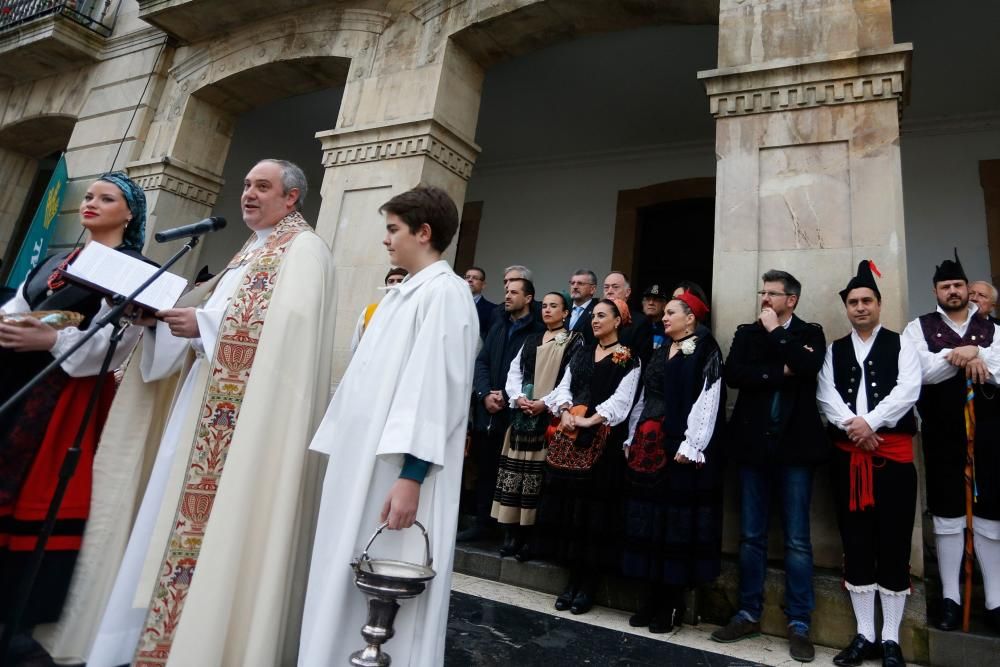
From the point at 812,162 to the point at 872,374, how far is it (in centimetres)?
153

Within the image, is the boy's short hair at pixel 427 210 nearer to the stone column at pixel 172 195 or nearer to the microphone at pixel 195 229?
the microphone at pixel 195 229

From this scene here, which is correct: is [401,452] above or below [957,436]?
below

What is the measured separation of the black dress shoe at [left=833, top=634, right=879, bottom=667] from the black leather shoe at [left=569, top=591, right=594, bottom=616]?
126 cm

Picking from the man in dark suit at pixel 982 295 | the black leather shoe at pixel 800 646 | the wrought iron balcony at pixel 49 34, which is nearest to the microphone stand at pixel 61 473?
the black leather shoe at pixel 800 646

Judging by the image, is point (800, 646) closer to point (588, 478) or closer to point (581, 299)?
point (588, 478)

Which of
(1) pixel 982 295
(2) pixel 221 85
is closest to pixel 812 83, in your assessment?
(1) pixel 982 295

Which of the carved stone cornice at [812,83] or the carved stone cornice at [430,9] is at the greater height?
the carved stone cornice at [430,9]

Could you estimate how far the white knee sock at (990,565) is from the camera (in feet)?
10.5

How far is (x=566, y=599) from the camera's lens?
11.8ft

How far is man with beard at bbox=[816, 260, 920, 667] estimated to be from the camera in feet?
10.1

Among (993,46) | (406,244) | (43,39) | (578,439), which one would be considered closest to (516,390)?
(578,439)

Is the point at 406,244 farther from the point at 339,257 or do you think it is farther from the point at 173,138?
the point at 173,138

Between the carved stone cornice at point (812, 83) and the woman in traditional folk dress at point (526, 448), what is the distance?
2.04 metres

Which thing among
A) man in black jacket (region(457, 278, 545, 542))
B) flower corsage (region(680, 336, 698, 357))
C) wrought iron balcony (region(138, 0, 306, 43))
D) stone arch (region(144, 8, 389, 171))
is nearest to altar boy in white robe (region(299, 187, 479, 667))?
flower corsage (region(680, 336, 698, 357))
